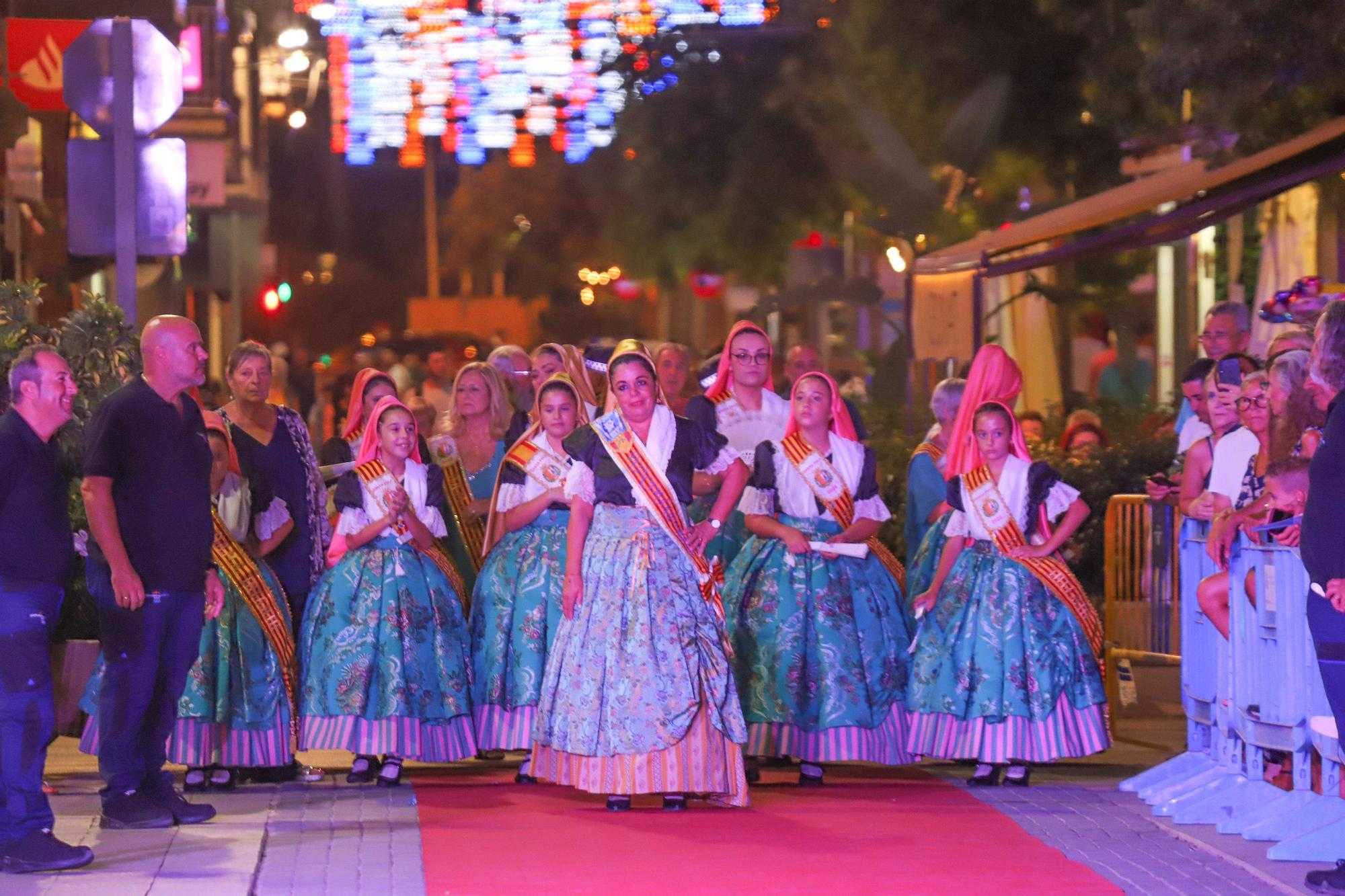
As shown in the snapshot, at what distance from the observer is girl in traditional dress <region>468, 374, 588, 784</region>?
912 centimetres

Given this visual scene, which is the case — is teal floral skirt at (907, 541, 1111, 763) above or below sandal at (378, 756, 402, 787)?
above

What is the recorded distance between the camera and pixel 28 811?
282 inches

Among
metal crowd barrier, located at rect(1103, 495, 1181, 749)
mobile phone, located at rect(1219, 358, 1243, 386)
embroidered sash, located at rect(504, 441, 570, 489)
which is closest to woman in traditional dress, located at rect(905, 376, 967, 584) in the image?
metal crowd barrier, located at rect(1103, 495, 1181, 749)

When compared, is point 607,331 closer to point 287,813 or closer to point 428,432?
point 428,432

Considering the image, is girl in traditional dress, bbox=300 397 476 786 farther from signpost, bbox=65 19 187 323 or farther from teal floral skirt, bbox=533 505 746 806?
signpost, bbox=65 19 187 323

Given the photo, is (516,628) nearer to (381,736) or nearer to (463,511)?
(381,736)

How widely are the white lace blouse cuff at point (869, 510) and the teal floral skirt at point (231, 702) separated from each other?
8.73 ft

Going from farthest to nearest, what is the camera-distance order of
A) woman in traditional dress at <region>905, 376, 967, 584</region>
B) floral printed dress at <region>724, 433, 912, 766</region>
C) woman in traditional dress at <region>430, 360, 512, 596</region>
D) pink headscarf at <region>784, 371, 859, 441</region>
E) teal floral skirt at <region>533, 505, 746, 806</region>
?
1. woman in traditional dress at <region>905, 376, 967, 584</region>
2. woman in traditional dress at <region>430, 360, 512, 596</region>
3. pink headscarf at <region>784, 371, 859, 441</region>
4. floral printed dress at <region>724, 433, 912, 766</region>
5. teal floral skirt at <region>533, 505, 746, 806</region>

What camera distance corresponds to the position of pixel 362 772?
363 inches

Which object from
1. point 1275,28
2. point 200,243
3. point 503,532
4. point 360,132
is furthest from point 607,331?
point 503,532

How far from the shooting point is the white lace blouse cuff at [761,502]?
923cm

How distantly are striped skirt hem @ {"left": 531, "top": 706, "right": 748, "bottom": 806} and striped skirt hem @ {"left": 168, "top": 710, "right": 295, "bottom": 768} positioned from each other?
1.41m

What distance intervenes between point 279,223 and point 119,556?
60363mm

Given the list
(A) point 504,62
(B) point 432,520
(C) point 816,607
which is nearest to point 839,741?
(C) point 816,607
